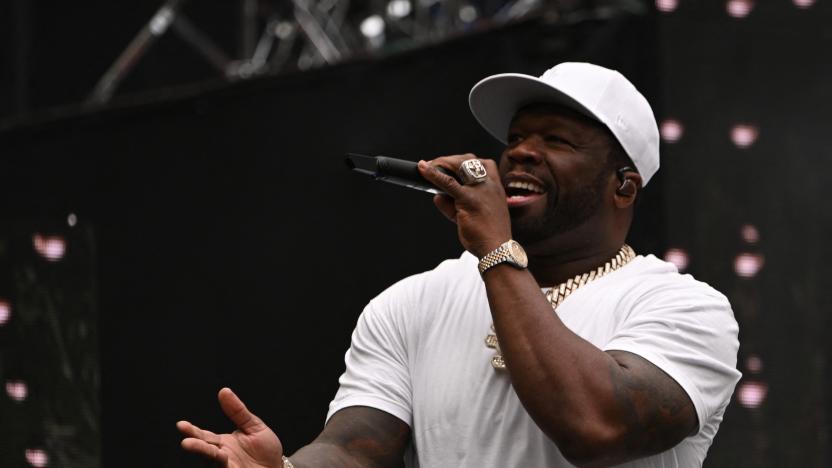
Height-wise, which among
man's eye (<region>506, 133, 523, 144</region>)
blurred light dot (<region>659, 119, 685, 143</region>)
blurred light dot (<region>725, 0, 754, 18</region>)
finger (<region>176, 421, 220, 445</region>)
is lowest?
finger (<region>176, 421, 220, 445</region>)

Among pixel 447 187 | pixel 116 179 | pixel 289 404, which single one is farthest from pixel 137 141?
pixel 447 187

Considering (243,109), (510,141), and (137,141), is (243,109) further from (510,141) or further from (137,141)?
(510,141)

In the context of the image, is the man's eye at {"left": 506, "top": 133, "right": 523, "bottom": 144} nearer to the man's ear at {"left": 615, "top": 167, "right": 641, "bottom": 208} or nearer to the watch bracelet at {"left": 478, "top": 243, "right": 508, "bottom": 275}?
the man's ear at {"left": 615, "top": 167, "right": 641, "bottom": 208}

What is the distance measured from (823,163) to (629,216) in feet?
2.90

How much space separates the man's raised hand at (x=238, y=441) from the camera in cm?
236

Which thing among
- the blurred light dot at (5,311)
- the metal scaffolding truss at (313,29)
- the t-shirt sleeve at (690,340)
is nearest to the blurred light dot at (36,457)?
the blurred light dot at (5,311)

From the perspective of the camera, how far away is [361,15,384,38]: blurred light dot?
666cm

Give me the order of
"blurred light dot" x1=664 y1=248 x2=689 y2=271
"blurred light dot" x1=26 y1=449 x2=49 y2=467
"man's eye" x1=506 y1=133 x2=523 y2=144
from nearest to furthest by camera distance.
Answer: "man's eye" x1=506 y1=133 x2=523 y2=144, "blurred light dot" x1=26 y1=449 x2=49 y2=467, "blurred light dot" x1=664 y1=248 x2=689 y2=271

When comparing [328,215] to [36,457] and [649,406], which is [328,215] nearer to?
[36,457]

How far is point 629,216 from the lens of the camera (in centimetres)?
288

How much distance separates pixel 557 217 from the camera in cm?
271

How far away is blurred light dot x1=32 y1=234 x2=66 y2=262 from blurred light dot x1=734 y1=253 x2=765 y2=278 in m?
1.65

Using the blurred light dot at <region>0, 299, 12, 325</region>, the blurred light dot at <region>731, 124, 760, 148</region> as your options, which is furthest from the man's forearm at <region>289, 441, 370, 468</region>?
the blurred light dot at <region>731, 124, 760, 148</region>

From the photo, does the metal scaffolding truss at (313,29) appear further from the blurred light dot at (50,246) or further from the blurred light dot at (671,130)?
the blurred light dot at (50,246)
